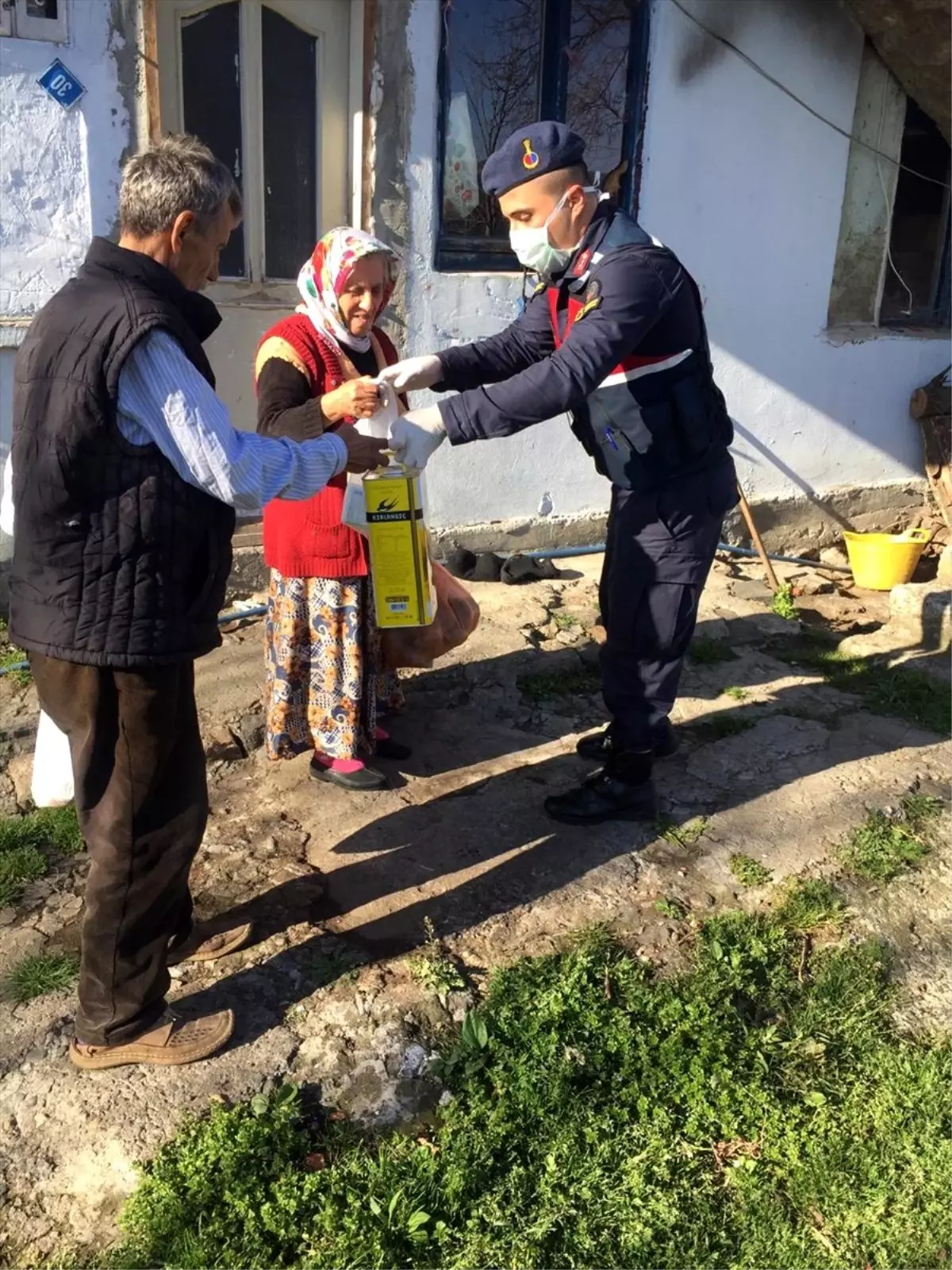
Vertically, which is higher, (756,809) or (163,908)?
(163,908)

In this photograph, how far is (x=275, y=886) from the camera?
3.16m

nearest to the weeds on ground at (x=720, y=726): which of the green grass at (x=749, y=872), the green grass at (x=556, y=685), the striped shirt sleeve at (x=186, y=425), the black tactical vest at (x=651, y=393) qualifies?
the green grass at (x=556, y=685)

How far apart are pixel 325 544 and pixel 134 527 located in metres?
1.24

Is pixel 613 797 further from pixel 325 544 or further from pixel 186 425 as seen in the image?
pixel 186 425

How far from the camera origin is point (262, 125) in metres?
4.98

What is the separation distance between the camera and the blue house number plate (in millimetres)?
4277

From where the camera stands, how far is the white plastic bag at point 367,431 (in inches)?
117

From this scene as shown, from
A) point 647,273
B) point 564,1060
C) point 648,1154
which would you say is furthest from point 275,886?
point 647,273

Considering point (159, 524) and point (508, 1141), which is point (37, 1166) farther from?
point (159, 524)

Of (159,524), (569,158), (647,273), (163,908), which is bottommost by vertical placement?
(163,908)

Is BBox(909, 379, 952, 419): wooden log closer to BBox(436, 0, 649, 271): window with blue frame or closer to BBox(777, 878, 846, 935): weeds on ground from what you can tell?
BBox(436, 0, 649, 271): window with blue frame

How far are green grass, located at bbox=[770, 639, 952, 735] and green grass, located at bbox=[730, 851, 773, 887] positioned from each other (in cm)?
146

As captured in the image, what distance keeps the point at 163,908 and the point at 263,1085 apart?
474 mm

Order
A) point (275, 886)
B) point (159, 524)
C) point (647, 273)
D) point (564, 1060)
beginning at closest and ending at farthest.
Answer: point (159, 524) → point (564, 1060) → point (647, 273) → point (275, 886)
